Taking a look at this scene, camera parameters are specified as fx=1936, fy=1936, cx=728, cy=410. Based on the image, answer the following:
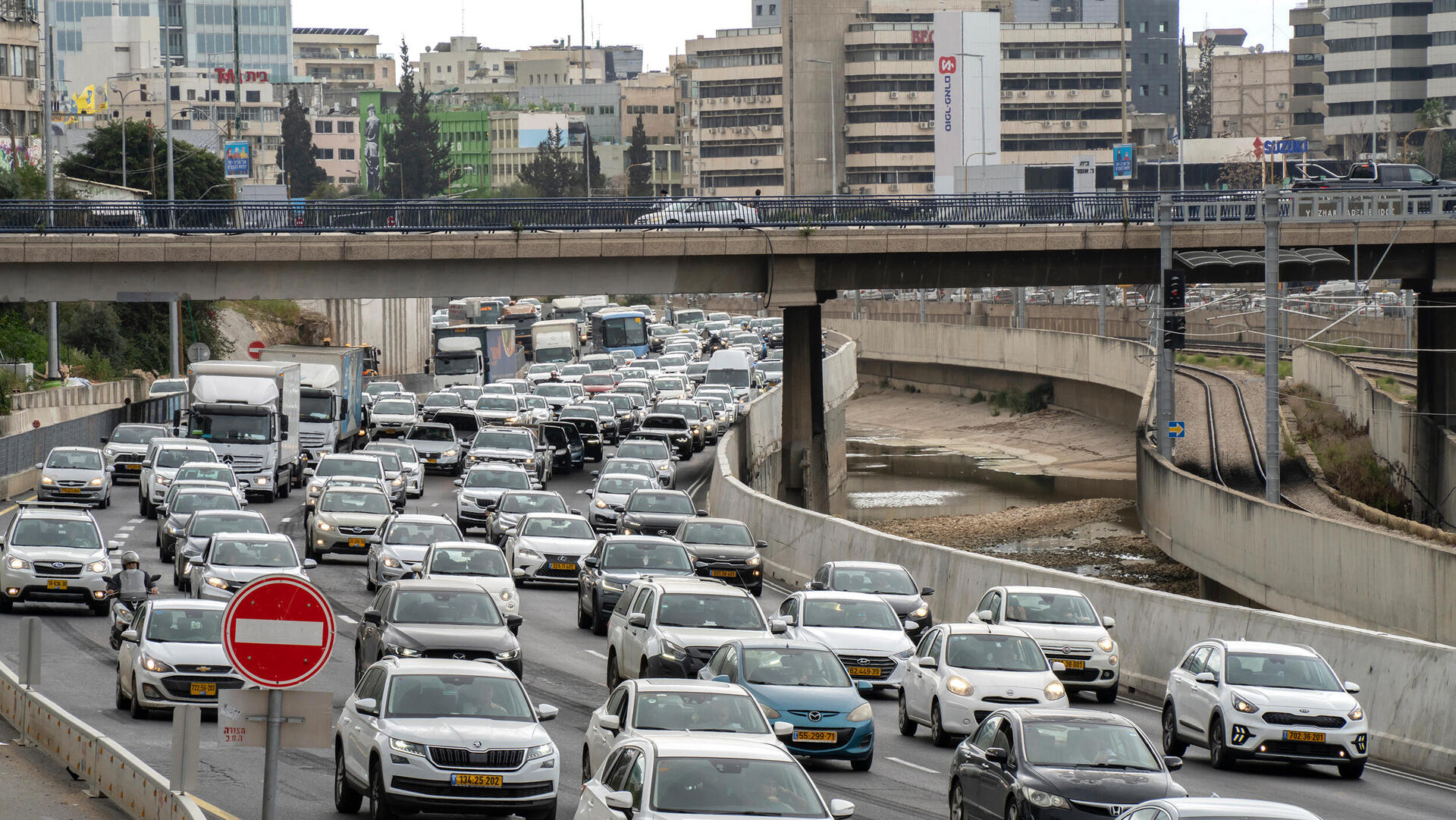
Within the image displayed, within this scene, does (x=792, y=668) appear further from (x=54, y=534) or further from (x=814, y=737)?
(x=54, y=534)

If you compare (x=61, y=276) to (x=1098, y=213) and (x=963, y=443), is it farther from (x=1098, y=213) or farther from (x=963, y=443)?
(x=963, y=443)

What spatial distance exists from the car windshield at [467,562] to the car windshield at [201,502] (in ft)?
26.8

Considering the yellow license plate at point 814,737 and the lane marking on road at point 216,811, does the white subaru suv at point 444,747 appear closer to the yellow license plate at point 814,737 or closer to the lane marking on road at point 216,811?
the lane marking on road at point 216,811

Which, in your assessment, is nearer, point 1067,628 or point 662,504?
point 1067,628

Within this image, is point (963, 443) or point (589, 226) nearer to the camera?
point (589, 226)

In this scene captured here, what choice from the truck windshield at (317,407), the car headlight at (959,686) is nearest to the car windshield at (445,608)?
the car headlight at (959,686)

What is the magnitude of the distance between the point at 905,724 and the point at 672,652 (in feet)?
9.10

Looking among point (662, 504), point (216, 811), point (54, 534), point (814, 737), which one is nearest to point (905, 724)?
point (814, 737)

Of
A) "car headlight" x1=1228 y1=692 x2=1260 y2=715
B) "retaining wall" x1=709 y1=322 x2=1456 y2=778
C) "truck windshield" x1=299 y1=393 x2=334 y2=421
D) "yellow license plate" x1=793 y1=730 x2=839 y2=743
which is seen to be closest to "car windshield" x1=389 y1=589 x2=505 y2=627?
"yellow license plate" x1=793 y1=730 x2=839 y2=743

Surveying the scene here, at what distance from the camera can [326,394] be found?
5247 centimetres

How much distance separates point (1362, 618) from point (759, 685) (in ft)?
57.0

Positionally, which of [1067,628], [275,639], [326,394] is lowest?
[1067,628]

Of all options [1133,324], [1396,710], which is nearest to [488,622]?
[1396,710]

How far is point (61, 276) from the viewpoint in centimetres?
4622
